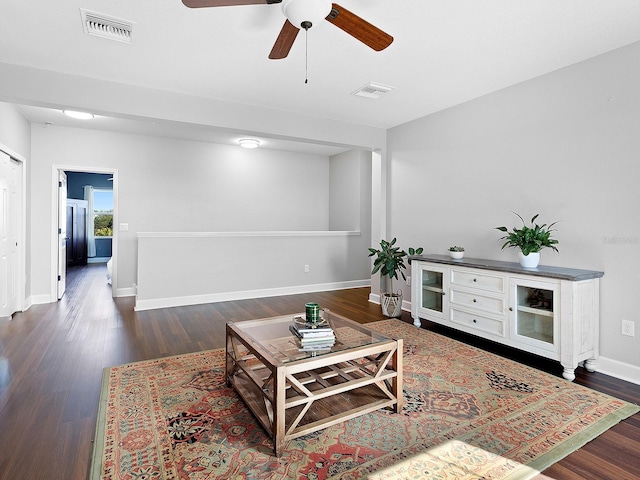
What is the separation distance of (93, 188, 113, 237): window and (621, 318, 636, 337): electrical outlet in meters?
11.9

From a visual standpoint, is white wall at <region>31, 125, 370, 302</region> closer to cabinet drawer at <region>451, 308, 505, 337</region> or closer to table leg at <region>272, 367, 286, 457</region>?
cabinet drawer at <region>451, 308, 505, 337</region>

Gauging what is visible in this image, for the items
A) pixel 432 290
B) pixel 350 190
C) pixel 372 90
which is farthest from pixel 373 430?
pixel 350 190

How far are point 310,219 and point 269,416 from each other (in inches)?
220

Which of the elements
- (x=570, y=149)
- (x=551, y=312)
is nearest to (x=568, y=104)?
(x=570, y=149)

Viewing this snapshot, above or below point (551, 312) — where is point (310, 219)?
above

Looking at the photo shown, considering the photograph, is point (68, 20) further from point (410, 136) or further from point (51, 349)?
point (410, 136)

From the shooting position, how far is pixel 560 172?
3143 mm

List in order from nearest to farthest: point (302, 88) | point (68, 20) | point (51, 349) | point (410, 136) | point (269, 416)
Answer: point (269, 416), point (68, 20), point (51, 349), point (302, 88), point (410, 136)

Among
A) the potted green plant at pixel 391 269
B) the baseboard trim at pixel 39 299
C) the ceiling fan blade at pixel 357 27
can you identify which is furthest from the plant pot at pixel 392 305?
the baseboard trim at pixel 39 299

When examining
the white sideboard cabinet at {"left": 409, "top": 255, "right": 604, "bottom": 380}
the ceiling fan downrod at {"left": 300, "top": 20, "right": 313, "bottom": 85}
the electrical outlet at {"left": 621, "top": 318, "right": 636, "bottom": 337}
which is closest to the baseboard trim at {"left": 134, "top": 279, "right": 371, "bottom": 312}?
the white sideboard cabinet at {"left": 409, "top": 255, "right": 604, "bottom": 380}

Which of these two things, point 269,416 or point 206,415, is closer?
point 269,416

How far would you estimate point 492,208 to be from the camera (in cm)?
374

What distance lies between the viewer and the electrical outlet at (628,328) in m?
2.72

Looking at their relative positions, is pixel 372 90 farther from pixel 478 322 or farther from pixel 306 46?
pixel 478 322
